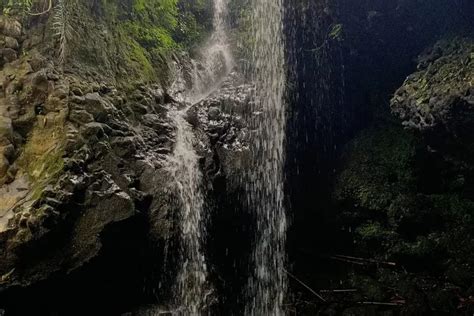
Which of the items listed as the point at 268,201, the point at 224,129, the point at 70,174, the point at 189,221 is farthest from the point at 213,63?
the point at 70,174

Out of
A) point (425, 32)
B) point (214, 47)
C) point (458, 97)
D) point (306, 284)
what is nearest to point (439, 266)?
point (306, 284)

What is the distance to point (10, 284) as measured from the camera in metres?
5.01

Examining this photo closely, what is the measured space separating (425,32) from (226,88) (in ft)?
19.1

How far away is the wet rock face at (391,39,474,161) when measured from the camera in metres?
7.31

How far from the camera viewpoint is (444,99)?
24.8 ft

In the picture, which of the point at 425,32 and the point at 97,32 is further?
the point at 425,32

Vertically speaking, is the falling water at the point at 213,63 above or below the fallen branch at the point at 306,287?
above

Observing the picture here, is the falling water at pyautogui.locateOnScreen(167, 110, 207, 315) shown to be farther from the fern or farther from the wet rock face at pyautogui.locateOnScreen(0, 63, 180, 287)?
the fern

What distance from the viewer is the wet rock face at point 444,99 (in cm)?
731

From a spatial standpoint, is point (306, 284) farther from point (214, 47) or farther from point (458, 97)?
point (214, 47)

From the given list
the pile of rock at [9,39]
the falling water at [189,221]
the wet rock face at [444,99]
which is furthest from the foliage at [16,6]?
the wet rock face at [444,99]

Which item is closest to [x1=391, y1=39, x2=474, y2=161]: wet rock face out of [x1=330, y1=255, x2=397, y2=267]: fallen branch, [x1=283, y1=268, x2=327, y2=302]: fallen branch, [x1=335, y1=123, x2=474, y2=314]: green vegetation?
[x1=335, y1=123, x2=474, y2=314]: green vegetation

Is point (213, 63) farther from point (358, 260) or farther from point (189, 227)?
point (358, 260)

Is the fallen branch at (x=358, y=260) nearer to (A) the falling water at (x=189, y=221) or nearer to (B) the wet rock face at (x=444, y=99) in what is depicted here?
(B) the wet rock face at (x=444, y=99)
